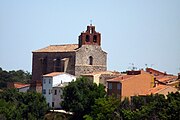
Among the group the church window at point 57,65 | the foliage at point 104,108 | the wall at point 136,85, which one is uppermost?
the church window at point 57,65

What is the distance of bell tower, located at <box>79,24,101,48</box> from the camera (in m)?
78.7

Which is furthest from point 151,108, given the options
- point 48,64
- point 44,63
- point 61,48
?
point 44,63

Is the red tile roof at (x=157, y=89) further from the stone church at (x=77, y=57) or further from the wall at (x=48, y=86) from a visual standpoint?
the wall at (x=48, y=86)

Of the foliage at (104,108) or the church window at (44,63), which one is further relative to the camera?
the church window at (44,63)

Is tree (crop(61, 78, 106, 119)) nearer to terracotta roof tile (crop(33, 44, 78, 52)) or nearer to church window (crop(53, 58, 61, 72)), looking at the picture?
terracotta roof tile (crop(33, 44, 78, 52))

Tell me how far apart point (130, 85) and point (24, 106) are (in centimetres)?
1391

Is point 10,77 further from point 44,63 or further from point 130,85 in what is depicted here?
point 130,85

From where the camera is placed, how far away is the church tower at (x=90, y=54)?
77.2 meters

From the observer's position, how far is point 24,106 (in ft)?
231

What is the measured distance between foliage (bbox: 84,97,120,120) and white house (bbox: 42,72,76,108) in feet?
36.7

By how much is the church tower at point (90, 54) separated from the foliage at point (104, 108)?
1456 centimetres

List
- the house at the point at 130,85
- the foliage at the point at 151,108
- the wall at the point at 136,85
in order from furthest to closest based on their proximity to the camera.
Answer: the wall at the point at 136,85 → the house at the point at 130,85 → the foliage at the point at 151,108

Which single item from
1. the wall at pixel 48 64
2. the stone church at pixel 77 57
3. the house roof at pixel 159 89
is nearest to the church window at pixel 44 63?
the stone church at pixel 77 57

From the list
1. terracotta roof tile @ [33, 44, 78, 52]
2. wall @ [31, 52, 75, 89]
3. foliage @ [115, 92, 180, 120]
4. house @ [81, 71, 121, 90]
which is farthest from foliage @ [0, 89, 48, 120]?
foliage @ [115, 92, 180, 120]
